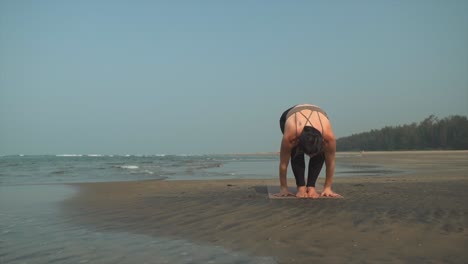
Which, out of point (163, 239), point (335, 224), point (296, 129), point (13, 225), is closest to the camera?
point (163, 239)

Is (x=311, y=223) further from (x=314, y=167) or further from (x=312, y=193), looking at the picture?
(x=314, y=167)

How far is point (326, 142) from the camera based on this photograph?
7828 mm

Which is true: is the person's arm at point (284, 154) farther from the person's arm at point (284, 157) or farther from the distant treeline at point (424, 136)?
the distant treeline at point (424, 136)

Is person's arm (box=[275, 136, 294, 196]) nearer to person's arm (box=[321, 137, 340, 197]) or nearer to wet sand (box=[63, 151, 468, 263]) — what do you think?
wet sand (box=[63, 151, 468, 263])

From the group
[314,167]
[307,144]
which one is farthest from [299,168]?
[307,144]

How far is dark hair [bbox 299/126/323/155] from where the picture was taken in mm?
7316

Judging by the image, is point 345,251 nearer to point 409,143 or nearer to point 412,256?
point 412,256

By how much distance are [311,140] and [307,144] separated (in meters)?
0.11

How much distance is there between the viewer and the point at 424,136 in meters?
80.0

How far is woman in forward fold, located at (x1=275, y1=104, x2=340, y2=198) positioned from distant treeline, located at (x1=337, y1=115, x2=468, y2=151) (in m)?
71.5

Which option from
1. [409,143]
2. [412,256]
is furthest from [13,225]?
[409,143]

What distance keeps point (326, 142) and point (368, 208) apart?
1676 millimetres

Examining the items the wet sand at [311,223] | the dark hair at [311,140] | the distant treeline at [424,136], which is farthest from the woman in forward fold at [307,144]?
the distant treeline at [424,136]

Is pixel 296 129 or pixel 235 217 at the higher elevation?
pixel 296 129
